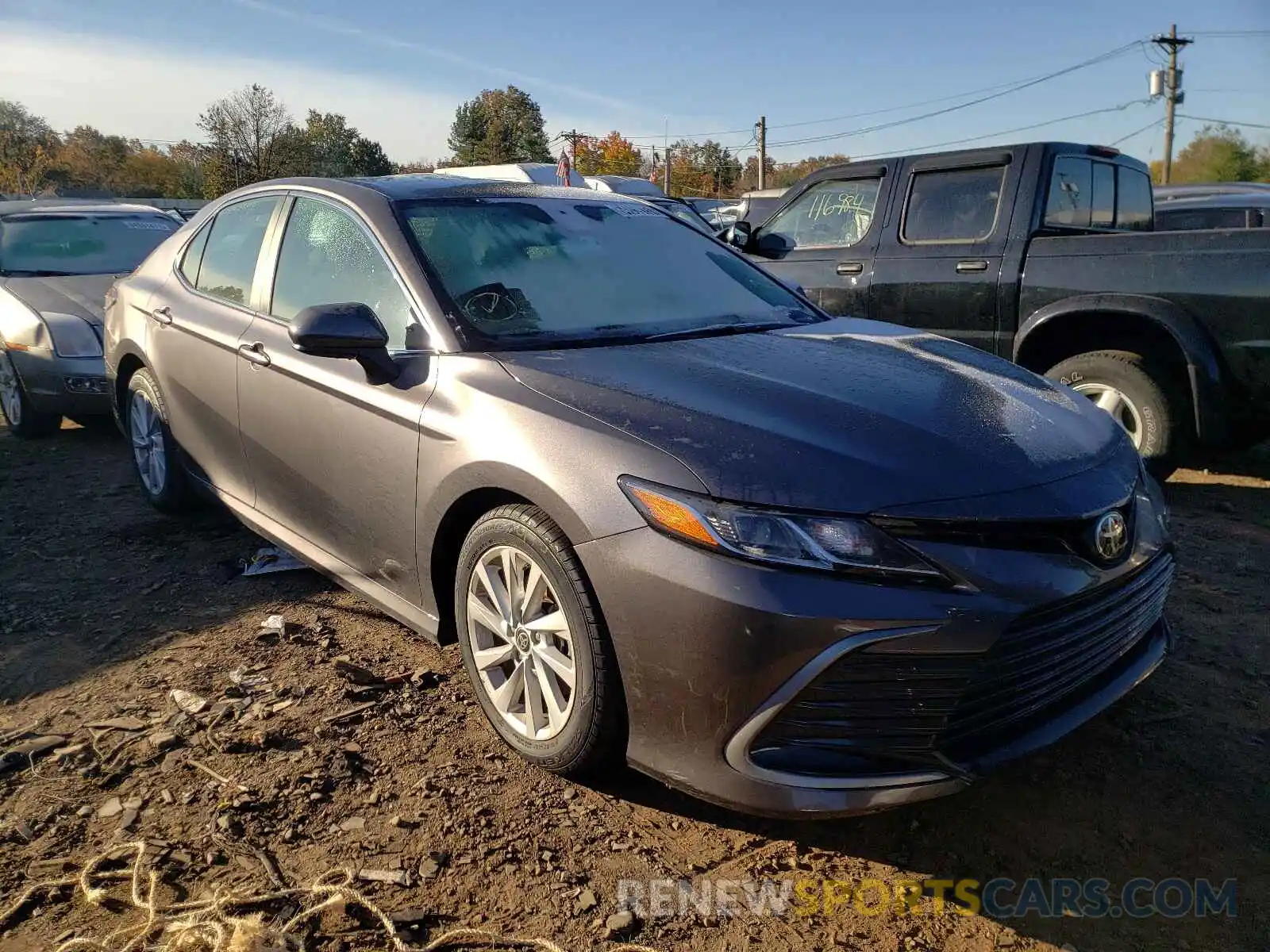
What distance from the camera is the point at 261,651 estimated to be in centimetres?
345

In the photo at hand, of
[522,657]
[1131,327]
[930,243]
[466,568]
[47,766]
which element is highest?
[930,243]

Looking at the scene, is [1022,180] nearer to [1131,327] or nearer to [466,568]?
[1131,327]

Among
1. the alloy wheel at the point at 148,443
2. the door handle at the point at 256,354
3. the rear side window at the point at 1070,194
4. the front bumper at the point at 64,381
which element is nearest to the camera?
the door handle at the point at 256,354

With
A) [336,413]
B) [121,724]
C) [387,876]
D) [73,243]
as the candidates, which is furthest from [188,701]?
[73,243]

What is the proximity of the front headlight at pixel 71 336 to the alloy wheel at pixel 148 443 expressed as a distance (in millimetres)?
1973

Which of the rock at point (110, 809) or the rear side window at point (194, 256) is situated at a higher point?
the rear side window at point (194, 256)

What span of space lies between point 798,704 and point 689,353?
123 cm

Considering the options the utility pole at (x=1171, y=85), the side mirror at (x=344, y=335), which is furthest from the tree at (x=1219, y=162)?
the side mirror at (x=344, y=335)

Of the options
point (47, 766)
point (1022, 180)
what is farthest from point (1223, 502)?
point (47, 766)

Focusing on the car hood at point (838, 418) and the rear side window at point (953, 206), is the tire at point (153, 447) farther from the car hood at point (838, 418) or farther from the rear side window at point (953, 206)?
the rear side window at point (953, 206)

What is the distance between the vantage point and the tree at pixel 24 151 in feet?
155

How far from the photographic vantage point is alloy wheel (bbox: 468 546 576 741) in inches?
96.8

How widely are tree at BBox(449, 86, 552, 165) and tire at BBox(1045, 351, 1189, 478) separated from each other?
5361 centimetres

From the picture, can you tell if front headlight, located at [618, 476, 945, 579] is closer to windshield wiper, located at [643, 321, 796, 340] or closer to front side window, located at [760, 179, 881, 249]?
windshield wiper, located at [643, 321, 796, 340]
